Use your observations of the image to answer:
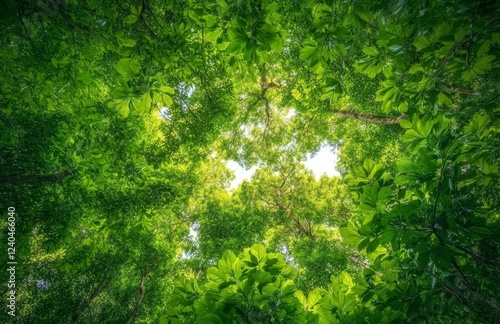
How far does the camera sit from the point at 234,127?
11164 millimetres

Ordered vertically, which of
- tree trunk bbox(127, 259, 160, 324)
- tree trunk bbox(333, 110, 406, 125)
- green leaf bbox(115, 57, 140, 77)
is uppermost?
tree trunk bbox(333, 110, 406, 125)

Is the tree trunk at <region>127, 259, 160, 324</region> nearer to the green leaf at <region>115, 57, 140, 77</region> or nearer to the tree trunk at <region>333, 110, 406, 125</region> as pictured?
the tree trunk at <region>333, 110, 406, 125</region>

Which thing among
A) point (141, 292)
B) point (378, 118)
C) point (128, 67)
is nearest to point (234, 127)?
point (378, 118)

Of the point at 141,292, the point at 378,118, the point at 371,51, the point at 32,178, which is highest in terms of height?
the point at 378,118

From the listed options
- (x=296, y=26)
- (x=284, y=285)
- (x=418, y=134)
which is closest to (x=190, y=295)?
(x=284, y=285)

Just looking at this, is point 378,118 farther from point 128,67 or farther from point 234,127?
point 128,67

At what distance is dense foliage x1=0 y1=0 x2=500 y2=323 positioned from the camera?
142 cm

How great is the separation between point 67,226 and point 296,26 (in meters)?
5.94

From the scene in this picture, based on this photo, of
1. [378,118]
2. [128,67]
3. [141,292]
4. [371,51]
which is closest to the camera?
[128,67]

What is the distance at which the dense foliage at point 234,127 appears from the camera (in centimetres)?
142

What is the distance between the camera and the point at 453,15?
125 centimetres

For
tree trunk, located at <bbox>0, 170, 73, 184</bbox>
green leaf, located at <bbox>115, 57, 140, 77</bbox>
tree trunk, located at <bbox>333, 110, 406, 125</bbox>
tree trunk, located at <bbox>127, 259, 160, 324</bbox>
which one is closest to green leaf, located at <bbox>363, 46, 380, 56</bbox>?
green leaf, located at <bbox>115, 57, 140, 77</bbox>

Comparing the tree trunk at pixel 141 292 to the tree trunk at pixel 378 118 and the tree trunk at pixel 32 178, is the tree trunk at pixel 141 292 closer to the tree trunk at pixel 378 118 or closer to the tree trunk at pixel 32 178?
the tree trunk at pixel 32 178

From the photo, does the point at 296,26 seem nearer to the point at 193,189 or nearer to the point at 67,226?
the point at 67,226
